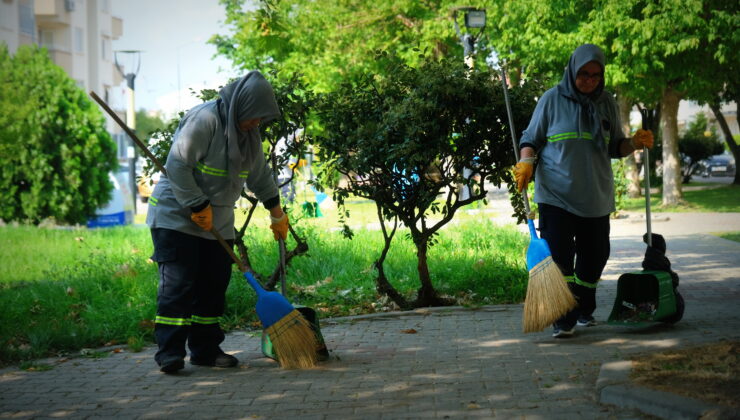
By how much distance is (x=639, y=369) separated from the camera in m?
4.72

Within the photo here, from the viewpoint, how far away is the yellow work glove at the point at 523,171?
5.87 metres

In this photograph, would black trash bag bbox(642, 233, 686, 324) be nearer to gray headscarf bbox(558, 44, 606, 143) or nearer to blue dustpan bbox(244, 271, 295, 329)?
gray headscarf bbox(558, 44, 606, 143)

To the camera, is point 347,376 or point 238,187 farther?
point 238,187

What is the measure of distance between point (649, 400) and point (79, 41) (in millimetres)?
45779

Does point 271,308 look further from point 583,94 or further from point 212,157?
point 583,94

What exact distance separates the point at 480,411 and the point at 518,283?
405 centimetres

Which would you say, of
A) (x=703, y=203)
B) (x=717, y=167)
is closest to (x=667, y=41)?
(x=703, y=203)

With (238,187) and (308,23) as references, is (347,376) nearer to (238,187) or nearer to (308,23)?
(238,187)

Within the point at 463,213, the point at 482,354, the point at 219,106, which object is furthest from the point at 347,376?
the point at 463,213

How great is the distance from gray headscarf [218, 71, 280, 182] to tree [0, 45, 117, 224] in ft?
34.9

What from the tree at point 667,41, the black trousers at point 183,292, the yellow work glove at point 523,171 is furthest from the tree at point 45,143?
the yellow work glove at point 523,171

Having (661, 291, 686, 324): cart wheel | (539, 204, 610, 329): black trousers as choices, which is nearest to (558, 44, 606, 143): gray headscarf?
(539, 204, 610, 329): black trousers

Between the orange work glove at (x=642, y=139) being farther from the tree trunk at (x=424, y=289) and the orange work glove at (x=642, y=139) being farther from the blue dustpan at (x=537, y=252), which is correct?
the tree trunk at (x=424, y=289)

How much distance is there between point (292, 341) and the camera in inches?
211
